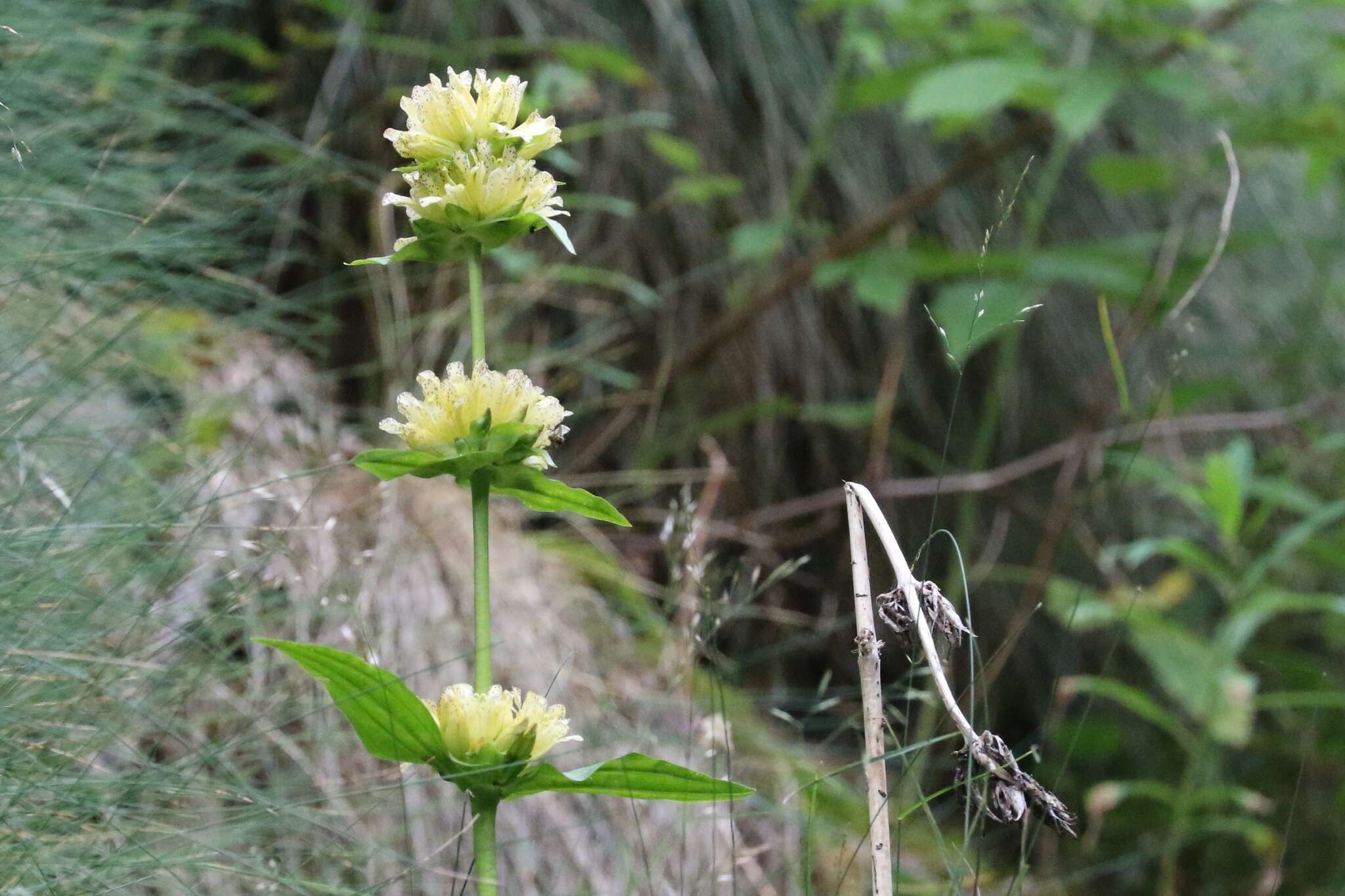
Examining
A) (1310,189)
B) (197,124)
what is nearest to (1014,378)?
(1310,189)

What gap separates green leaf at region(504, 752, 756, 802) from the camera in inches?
20.5

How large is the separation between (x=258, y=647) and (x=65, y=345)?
33 cm

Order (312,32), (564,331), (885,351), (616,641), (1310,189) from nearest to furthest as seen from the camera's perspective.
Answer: (616,641) → (1310,189) → (312,32) → (564,331) → (885,351)

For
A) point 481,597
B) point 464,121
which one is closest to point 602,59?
point 464,121

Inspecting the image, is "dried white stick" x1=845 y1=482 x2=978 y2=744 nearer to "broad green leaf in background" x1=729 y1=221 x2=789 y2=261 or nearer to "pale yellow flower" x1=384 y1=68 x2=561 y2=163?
"pale yellow flower" x1=384 y1=68 x2=561 y2=163

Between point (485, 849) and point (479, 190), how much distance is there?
31 centimetres

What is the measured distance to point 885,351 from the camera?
2223 millimetres

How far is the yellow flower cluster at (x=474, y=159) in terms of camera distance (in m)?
0.56

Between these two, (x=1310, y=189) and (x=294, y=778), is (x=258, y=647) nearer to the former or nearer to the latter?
(x=294, y=778)

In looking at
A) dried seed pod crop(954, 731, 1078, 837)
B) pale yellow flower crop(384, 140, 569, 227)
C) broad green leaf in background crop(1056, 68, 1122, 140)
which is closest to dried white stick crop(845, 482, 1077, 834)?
dried seed pod crop(954, 731, 1078, 837)

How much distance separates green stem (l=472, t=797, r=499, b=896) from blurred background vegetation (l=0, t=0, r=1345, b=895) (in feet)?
0.19

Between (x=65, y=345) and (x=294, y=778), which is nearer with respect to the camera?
(x=294, y=778)

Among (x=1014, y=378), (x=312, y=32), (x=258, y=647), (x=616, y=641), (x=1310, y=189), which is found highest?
(x=312, y=32)

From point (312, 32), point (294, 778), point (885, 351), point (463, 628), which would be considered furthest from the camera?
point (885, 351)
